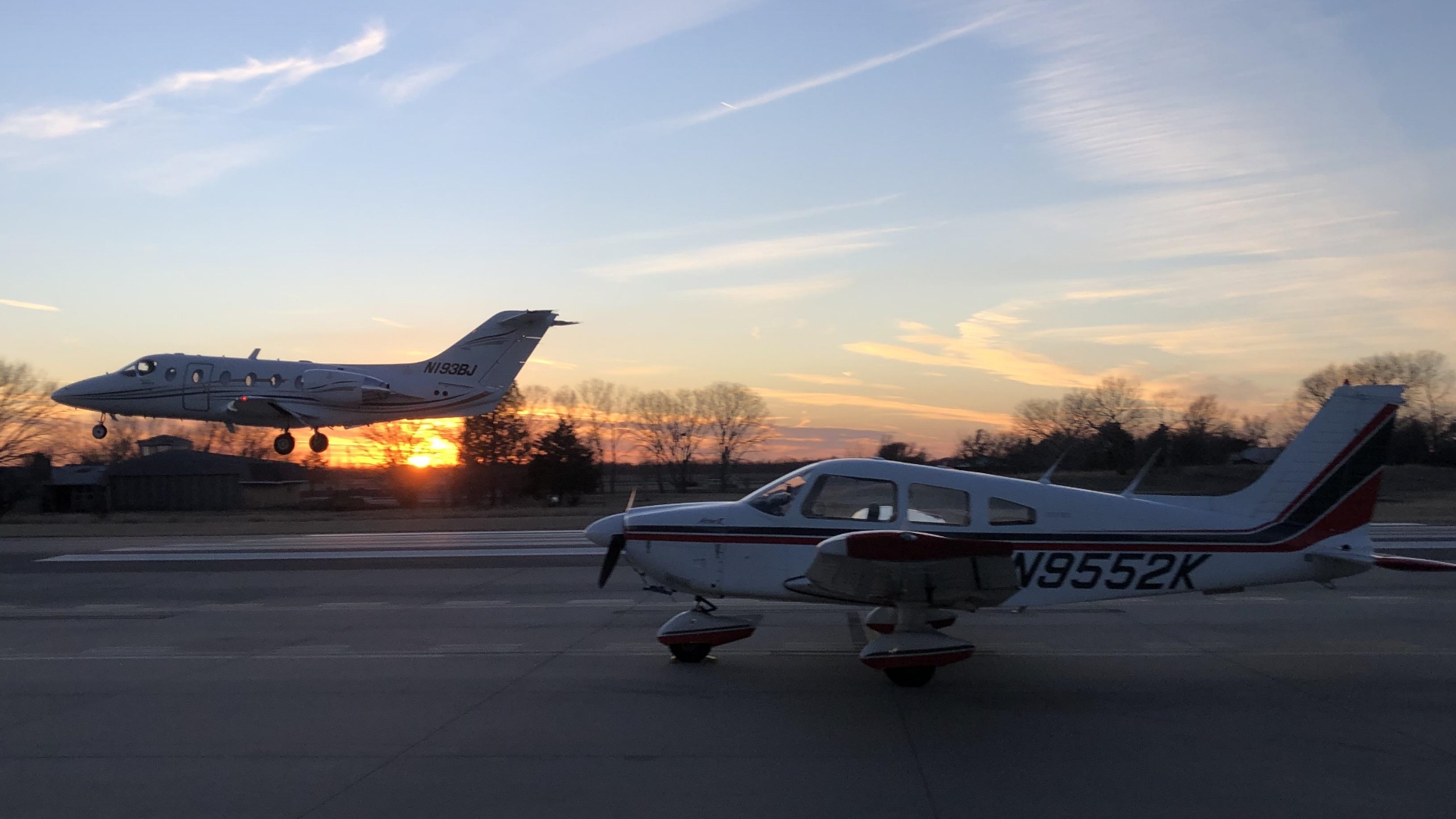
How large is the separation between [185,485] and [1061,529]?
57.3 m

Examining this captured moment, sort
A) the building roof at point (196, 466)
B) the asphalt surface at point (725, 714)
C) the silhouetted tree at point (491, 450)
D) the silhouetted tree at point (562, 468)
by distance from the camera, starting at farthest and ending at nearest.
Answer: the building roof at point (196, 466) < the silhouetted tree at point (491, 450) < the silhouetted tree at point (562, 468) < the asphalt surface at point (725, 714)

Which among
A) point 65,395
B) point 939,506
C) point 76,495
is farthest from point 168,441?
point 939,506

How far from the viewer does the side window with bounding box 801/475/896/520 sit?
9133 millimetres

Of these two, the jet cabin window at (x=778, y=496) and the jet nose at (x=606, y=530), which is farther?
the jet nose at (x=606, y=530)

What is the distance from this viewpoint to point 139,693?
8953 millimetres

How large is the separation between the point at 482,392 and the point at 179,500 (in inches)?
1476

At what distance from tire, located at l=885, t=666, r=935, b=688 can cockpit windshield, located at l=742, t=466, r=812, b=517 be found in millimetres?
1809

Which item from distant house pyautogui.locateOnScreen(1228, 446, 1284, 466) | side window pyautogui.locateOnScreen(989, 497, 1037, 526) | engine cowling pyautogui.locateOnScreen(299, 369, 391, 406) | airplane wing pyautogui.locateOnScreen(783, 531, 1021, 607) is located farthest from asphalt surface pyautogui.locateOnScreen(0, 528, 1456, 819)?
distant house pyautogui.locateOnScreen(1228, 446, 1284, 466)

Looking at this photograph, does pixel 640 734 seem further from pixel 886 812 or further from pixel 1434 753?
pixel 1434 753

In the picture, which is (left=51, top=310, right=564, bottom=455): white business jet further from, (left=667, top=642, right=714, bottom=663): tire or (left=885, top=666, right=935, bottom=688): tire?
(left=885, top=666, right=935, bottom=688): tire

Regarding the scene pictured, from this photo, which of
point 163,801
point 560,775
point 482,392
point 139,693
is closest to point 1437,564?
point 560,775

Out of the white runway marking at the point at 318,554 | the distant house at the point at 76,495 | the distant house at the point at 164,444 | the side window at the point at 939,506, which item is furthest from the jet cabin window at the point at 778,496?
the distant house at the point at 164,444

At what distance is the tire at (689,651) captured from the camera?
9.75 m

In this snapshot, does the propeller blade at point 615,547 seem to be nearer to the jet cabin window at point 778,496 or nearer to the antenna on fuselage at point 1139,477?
the jet cabin window at point 778,496
